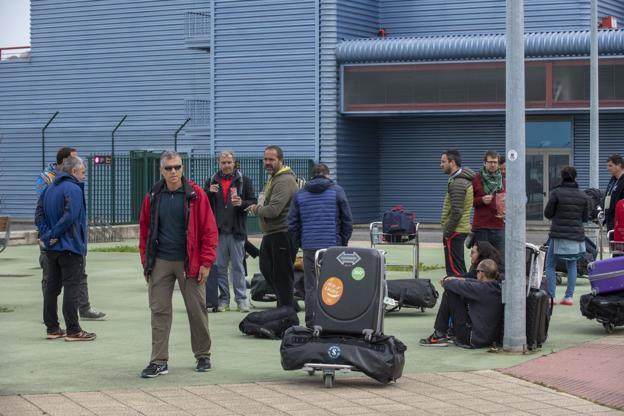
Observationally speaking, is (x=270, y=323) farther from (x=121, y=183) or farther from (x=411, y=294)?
(x=121, y=183)

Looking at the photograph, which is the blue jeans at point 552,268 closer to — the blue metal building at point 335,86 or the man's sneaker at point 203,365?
the man's sneaker at point 203,365


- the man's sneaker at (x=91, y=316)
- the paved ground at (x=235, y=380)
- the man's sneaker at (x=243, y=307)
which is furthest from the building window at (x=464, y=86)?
the man's sneaker at (x=91, y=316)

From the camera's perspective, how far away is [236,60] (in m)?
39.4

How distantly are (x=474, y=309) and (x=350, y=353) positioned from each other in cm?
251

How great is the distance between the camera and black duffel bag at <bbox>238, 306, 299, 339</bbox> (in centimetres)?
1276

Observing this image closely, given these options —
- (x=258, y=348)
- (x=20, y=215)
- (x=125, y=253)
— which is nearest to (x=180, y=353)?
(x=258, y=348)

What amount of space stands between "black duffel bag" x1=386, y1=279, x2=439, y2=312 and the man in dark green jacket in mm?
609

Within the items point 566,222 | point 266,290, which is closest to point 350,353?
point 266,290

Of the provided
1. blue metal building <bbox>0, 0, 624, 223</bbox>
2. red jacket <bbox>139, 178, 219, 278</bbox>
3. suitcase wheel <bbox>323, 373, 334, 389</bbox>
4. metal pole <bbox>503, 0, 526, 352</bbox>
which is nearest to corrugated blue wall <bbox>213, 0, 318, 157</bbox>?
blue metal building <bbox>0, 0, 624, 223</bbox>

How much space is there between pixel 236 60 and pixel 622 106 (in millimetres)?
11532

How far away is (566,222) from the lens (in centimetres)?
1554

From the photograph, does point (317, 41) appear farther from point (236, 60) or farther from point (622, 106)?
point (622, 106)

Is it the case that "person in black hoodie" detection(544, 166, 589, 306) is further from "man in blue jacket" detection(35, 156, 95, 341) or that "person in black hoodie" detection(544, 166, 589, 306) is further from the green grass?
the green grass

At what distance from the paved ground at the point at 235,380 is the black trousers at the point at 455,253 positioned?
63 cm
